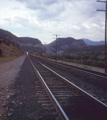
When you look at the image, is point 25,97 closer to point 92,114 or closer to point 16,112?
point 16,112

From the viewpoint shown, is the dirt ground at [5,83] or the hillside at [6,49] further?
the hillside at [6,49]

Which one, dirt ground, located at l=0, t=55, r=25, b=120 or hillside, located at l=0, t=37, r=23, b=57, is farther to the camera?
hillside, located at l=0, t=37, r=23, b=57

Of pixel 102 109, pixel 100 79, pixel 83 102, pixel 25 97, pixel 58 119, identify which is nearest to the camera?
pixel 58 119

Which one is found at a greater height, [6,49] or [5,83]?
[6,49]

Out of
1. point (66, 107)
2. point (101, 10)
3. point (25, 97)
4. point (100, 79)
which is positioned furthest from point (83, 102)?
point (101, 10)

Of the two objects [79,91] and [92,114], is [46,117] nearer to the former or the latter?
[92,114]

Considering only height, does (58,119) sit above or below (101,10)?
below

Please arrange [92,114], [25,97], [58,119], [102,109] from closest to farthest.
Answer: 1. [58,119]
2. [92,114]
3. [102,109]
4. [25,97]

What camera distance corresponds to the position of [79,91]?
705 cm

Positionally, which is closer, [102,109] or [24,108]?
[102,109]

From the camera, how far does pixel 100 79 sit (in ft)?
36.4

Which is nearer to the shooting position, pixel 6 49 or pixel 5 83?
pixel 5 83

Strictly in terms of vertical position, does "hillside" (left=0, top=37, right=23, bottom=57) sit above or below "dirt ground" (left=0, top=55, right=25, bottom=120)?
above

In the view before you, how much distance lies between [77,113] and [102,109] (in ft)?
3.06
